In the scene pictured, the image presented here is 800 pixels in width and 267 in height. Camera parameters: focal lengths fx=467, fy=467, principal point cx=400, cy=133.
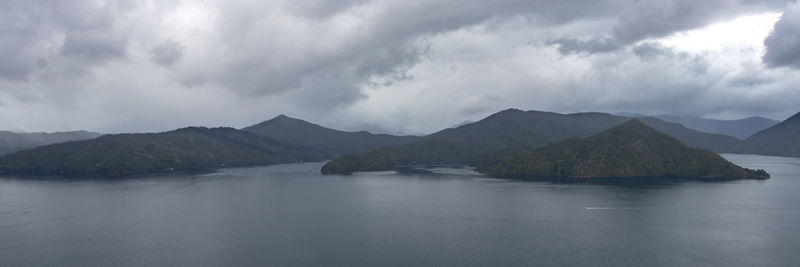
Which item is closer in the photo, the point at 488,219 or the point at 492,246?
the point at 492,246

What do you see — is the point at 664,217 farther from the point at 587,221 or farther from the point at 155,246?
the point at 155,246

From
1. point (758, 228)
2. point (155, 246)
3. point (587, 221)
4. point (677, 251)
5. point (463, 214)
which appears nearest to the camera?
point (677, 251)

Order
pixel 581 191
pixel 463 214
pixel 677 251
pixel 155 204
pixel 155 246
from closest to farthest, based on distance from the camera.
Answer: pixel 677 251, pixel 155 246, pixel 463 214, pixel 155 204, pixel 581 191

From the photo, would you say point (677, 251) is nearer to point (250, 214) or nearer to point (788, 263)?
point (788, 263)

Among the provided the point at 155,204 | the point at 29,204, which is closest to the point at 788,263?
the point at 155,204

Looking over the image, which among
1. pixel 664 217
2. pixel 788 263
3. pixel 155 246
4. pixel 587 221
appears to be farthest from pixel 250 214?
pixel 788 263

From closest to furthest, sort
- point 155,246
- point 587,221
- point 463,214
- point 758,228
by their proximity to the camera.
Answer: point 155,246
point 758,228
point 587,221
point 463,214
